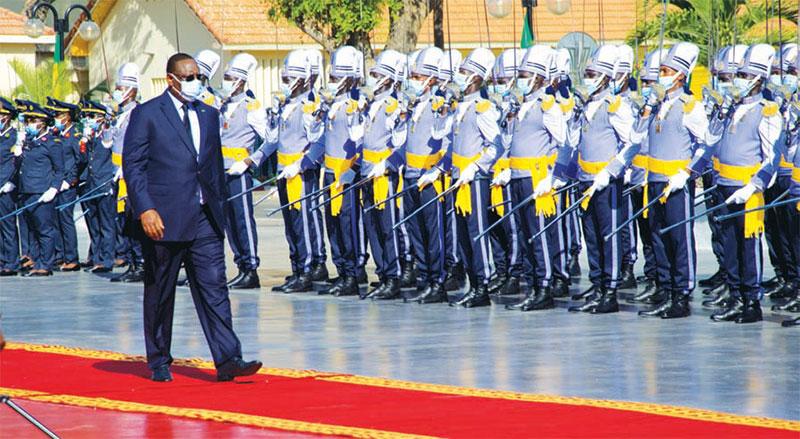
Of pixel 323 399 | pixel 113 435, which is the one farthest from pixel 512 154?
pixel 113 435

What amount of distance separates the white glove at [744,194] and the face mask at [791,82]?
2.81 feet

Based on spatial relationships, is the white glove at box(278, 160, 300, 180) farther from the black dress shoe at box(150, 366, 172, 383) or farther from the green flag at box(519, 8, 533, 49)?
the green flag at box(519, 8, 533, 49)

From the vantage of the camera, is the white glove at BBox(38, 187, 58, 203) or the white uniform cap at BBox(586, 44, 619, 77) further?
the white glove at BBox(38, 187, 58, 203)

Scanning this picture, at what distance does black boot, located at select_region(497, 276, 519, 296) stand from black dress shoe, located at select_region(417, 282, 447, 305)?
705 millimetres

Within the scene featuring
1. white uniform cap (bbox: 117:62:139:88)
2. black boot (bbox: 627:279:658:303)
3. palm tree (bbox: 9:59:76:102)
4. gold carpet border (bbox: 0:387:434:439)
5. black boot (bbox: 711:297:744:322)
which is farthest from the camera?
palm tree (bbox: 9:59:76:102)

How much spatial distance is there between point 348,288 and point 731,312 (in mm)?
3627

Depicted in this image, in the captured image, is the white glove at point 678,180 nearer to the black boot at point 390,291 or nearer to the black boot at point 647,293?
the black boot at point 647,293

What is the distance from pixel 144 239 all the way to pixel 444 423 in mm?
2506

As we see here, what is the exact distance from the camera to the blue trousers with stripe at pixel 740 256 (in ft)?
40.9

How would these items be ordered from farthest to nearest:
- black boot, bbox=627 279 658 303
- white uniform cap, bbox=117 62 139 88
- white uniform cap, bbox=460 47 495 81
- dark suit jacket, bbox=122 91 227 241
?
white uniform cap, bbox=117 62 139 88, black boot, bbox=627 279 658 303, white uniform cap, bbox=460 47 495 81, dark suit jacket, bbox=122 91 227 241

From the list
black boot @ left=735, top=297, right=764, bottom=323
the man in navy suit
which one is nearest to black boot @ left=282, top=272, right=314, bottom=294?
black boot @ left=735, top=297, right=764, bottom=323

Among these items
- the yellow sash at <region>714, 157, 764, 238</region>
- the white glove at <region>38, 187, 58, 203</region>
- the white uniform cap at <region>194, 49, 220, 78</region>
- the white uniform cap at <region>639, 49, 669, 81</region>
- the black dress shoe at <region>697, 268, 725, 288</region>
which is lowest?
the black dress shoe at <region>697, 268, 725, 288</region>

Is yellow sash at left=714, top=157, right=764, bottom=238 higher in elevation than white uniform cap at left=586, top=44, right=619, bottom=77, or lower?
lower

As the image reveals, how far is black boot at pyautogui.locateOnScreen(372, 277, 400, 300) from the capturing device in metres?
14.6
